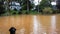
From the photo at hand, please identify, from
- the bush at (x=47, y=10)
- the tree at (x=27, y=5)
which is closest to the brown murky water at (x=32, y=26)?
the bush at (x=47, y=10)

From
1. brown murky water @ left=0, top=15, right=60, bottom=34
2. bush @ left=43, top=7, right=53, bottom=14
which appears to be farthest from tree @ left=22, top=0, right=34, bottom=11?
brown murky water @ left=0, top=15, right=60, bottom=34

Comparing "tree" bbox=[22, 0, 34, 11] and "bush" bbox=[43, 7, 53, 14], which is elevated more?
"tree" bbox=[22, 0, 34, 11]

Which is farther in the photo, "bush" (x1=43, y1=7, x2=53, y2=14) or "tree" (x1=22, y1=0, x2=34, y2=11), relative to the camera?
"tree" (x1=22, y1=0, x2=34, y2=11)

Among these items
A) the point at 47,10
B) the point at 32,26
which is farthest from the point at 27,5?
the point at 32,26

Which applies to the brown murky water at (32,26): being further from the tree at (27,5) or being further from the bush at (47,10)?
the tree at (27,5)

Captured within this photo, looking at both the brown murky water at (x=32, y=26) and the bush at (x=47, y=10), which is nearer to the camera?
the brown murky water at (x=32, y=26)

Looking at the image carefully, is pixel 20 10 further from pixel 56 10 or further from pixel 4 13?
pixel 56 10

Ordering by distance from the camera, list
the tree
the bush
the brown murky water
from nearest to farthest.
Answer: the brown murky water, the bush, the tree

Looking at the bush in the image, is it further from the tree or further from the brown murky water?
the brown murky water

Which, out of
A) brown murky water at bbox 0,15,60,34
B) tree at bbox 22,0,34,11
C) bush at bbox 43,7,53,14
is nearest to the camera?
brown murky water at bbox 0,15,60,34

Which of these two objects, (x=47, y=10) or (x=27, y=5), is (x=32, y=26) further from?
(x=27, y=5)

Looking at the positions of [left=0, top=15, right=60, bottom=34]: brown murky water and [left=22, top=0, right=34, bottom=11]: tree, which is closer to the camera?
[left=0, top=15, right=60, bottom=34]: brown murky water

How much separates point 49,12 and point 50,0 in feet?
10.3

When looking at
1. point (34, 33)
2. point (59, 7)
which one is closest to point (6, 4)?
point (59, 7)
